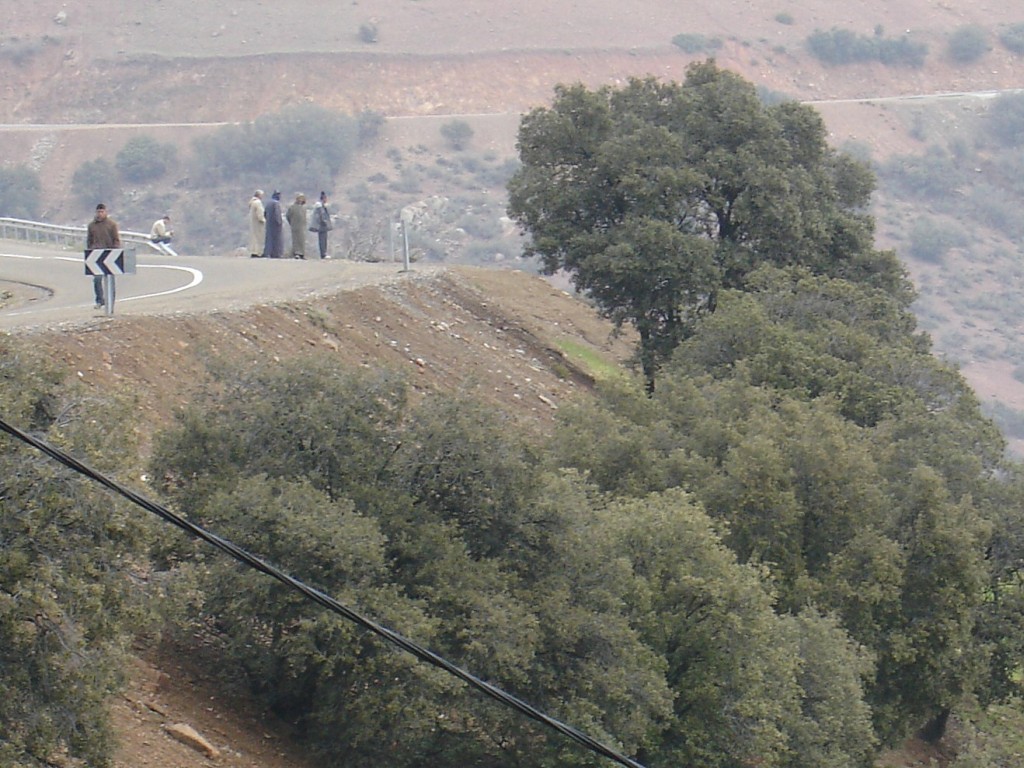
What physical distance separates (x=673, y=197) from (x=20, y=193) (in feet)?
202

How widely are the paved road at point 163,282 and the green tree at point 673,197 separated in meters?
3.75

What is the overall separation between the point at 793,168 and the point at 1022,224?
62.4m

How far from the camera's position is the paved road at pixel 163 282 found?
20156mm

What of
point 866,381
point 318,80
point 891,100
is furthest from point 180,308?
point 891,100

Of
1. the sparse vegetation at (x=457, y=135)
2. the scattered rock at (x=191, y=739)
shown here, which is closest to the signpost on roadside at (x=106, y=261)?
the scattered rock at (x=191, y=739)

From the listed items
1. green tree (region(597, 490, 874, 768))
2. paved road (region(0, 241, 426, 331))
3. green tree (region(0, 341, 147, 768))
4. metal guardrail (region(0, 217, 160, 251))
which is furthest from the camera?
metal guardrail (region(0, 217, 160, 251))

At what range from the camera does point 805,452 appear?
1883 cm

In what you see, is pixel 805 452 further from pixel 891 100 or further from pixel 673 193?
pixel 891 100

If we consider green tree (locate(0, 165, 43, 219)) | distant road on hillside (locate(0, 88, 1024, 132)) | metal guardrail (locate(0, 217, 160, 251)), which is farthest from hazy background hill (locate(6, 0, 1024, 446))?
metal guardrail (locate(0, 217, 160, 251))

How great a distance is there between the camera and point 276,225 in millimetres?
31219

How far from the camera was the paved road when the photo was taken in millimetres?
20156

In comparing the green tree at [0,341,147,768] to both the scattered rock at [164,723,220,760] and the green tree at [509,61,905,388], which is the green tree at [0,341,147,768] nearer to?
the scattered rock at [164,723,220,760]

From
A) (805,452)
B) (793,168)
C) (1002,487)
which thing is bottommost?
(1002,487)

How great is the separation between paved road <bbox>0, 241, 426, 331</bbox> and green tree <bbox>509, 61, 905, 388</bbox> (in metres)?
3.75
